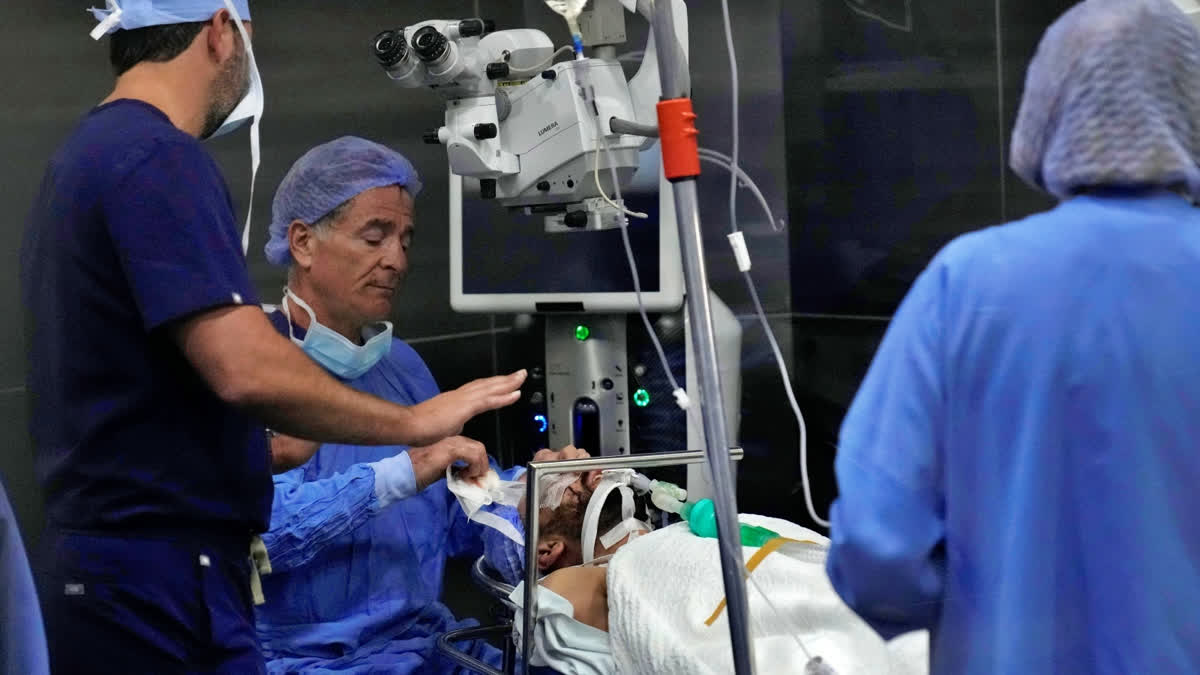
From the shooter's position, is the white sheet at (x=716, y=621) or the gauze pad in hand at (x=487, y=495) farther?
the gauze pad in hand at (x=487, y=495)

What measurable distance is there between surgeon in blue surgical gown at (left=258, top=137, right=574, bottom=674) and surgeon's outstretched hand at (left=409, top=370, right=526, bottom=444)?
0.44 meters

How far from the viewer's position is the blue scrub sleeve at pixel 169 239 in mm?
1551

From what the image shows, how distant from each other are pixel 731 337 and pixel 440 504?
29.6 inches

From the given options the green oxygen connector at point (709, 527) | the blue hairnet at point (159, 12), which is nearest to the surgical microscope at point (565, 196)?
the green oxygen connector at point (709, 527)

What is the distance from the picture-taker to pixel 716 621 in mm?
2002

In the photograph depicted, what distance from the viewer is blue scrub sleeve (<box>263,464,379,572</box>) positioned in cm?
217

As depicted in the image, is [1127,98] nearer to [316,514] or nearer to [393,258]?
[316,514]

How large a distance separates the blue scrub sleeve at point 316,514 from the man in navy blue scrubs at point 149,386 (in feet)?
1.46

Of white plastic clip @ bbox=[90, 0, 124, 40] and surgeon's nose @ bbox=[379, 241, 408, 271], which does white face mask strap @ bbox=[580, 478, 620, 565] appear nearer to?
surgeon's nose @ bbox=[379, 241, 408, 271]

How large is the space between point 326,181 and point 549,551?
33.5 inches

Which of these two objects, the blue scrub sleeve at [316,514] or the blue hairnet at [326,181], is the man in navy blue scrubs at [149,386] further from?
the blue hairnet at [326,181]

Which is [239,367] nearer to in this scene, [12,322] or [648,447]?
[12,322]

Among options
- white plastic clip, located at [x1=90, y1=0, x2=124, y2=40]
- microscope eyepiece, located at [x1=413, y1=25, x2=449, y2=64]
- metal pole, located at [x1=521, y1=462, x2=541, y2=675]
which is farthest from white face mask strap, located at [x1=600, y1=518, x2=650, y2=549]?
white plastic clip, located at [x1=90, y1=0, x2=124, y2=40]

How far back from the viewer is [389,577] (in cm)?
236
